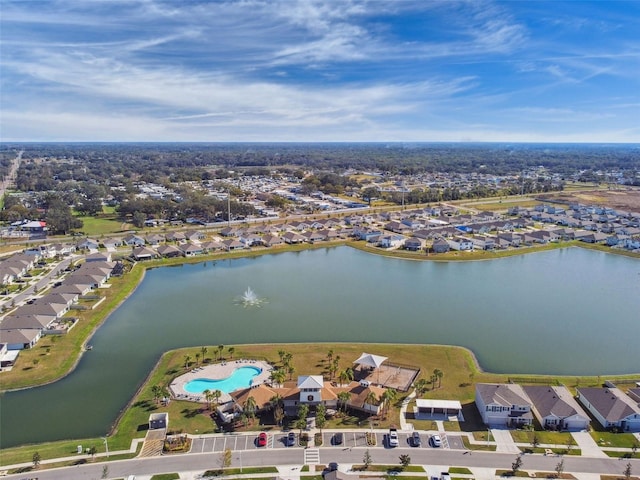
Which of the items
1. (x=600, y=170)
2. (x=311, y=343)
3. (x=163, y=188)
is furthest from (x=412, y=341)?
(x=600, y=170)

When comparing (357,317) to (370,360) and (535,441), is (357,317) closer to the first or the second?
(370,360)

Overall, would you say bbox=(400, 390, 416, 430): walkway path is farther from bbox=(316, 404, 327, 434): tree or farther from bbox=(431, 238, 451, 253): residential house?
bbox=(431, 238, 451, 253): residential house

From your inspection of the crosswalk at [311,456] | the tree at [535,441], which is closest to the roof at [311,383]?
the crosswalk at [311,456]

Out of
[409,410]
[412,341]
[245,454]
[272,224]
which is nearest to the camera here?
[245,454]

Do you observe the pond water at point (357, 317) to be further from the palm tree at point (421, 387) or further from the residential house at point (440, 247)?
the palm tree at point (421, 387)

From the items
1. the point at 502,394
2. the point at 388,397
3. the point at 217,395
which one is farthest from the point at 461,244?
the point at 217,395

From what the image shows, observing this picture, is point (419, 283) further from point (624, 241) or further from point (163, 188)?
point (163, 188)
